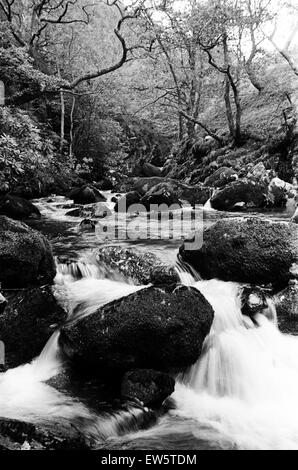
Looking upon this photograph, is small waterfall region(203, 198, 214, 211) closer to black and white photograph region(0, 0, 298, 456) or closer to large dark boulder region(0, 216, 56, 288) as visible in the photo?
black and white photograph region(0, 0, 298, 456)

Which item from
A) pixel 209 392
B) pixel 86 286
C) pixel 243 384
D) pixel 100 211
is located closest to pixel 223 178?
pixel 100 211

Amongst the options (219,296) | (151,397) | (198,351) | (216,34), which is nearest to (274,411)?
(198,351)

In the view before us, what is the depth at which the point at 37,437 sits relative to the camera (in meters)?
2.93

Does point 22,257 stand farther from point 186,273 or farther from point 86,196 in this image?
point 86,196

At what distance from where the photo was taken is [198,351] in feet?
14.6

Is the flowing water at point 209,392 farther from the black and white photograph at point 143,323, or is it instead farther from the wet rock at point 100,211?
the wet rock at point 100,211

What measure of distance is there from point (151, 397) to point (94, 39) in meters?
21.9

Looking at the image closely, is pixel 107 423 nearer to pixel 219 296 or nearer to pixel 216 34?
pixel 219 296

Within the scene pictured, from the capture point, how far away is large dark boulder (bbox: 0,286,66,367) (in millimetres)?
4523

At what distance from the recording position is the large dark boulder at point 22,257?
541 cm

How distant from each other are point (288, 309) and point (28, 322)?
11.4ft

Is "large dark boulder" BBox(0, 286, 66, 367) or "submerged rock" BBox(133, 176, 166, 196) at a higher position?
"submerged rock" BBox(133, 176, 166, 196)

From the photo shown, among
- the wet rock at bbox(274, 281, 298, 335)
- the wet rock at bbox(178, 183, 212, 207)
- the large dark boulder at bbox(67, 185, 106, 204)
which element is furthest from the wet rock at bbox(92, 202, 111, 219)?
the wet rock at bbox(274, 281, 298, 335)

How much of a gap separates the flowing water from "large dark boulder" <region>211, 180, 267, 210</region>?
20.5 feet
